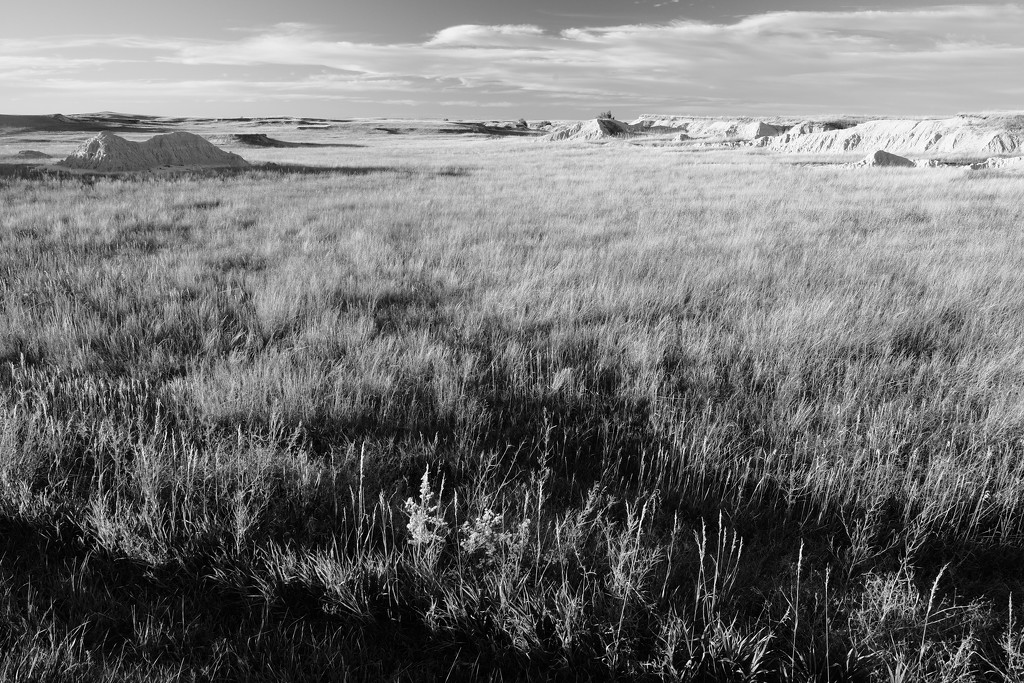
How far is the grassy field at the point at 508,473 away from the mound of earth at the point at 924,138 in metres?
41.1

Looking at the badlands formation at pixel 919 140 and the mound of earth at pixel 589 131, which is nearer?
the badlands formation at pixel 919 140

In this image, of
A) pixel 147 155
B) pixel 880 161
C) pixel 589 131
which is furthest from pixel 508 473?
pixel 589 131

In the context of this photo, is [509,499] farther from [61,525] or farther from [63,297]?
[63,297]

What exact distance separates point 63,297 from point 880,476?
6604 mm

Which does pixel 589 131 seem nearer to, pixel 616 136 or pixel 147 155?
pixel 616 136

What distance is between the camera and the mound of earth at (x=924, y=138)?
3709 centimetres

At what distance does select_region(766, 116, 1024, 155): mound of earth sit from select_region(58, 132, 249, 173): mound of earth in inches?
1582

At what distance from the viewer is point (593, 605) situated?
193cm

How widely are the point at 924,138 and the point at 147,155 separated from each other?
1948 inches

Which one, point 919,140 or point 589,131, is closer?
point 919,140

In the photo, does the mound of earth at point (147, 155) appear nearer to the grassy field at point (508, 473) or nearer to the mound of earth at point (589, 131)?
the grassy field at point (508, 473)

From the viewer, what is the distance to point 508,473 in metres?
2.82

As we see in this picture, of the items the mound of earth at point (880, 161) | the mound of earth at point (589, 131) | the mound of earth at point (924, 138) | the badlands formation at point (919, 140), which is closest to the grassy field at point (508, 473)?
the mound of earth at point (880, 161)

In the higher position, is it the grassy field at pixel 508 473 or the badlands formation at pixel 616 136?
the badlands formation at pixel 616 136
